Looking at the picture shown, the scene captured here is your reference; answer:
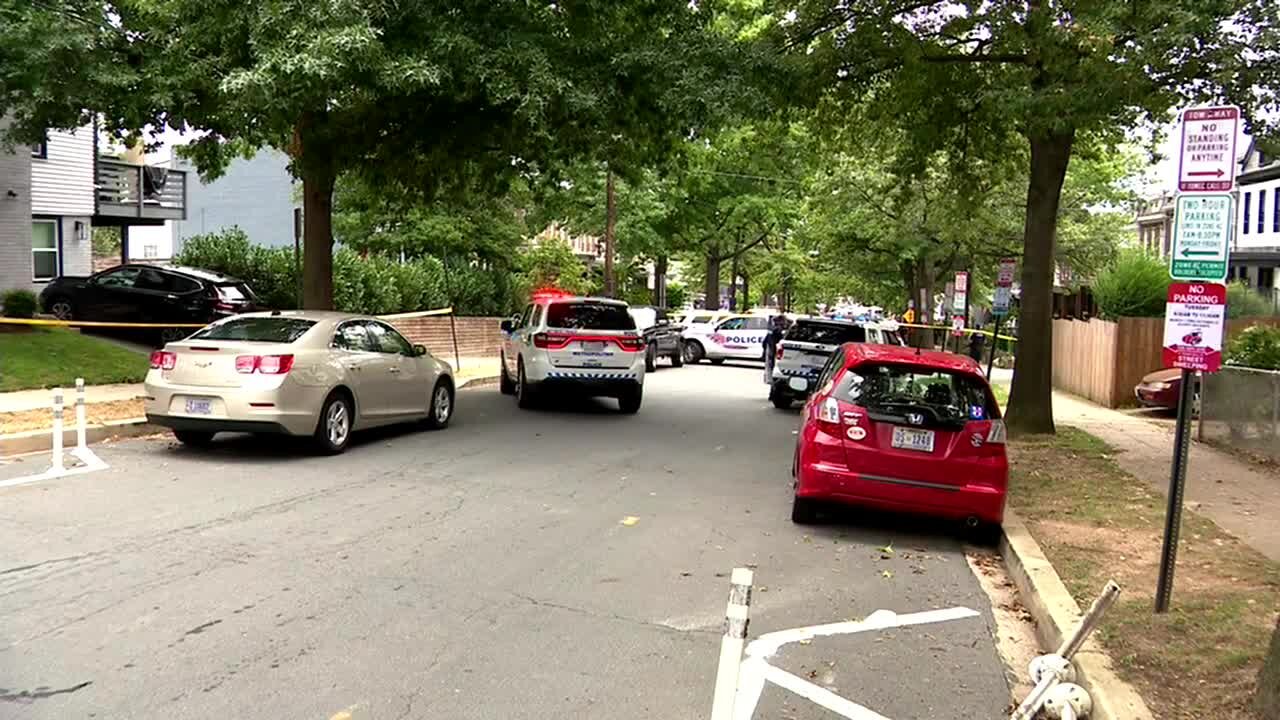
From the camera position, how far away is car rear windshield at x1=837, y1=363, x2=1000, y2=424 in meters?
8.08

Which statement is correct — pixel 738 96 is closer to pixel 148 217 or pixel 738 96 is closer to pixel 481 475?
pixel 481 475

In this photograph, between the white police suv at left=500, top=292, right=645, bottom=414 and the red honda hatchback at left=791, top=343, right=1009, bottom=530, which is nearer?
the red honda hatchback at left=791, top=343, right=1009, bottom=530

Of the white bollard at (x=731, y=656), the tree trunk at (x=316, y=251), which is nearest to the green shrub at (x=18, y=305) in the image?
the tree trunk at (x=316, y=251)

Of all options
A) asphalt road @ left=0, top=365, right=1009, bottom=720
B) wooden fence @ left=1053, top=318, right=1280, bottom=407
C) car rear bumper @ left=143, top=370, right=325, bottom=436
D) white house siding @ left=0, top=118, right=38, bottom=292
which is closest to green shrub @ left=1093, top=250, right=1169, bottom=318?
wooden fence @ left=1053, top=318, right=1280, bottom=407

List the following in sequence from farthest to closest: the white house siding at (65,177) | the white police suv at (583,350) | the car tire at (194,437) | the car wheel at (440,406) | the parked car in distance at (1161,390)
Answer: the white house siding at (65,177)
the parked car in distance at (1161,390)
the white police suv at (583,350)
the car wheel at (440,406)
the car tire at (194,437)

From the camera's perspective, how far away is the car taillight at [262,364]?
10180 mm

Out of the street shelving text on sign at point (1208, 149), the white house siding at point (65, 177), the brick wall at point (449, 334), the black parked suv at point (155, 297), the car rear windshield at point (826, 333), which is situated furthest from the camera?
the brick wall at point (449, 334)

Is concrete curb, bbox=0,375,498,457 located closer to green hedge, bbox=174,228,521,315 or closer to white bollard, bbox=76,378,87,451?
white bollard, bbox=76,378,87,451

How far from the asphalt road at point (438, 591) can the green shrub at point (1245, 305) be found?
16703 millimetres

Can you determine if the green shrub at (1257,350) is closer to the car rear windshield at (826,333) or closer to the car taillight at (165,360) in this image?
the car rear windshield at (826,333)

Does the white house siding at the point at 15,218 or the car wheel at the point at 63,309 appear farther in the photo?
the white house siding at the point at 15,218

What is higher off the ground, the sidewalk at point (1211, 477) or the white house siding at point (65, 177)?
the white house siding at point (65, 177)

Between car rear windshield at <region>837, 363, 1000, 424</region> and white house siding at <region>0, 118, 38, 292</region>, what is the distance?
2005 centimetres

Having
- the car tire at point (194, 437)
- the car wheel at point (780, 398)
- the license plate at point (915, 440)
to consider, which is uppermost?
the license plate at point (915, 440)
